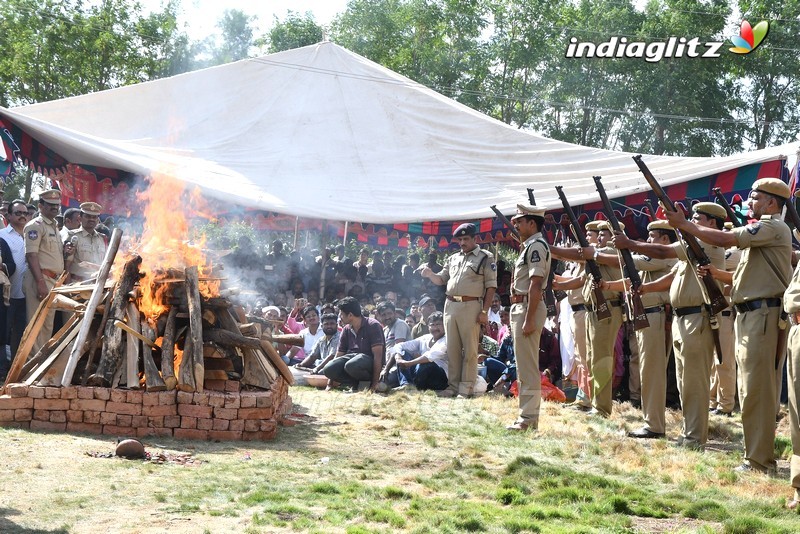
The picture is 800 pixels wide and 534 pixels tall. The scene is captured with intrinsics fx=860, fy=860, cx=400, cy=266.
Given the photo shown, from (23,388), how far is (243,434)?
1828mm

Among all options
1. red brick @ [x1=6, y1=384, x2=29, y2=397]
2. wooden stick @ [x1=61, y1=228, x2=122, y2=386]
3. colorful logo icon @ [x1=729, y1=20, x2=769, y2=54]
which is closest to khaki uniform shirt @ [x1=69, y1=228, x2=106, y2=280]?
wooden stick @ [x1=61, y1=228, x2=122, y2=386]

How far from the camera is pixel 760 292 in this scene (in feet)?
19.6

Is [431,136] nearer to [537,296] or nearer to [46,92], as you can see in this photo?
[537,296]

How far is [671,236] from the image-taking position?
28.0 ft

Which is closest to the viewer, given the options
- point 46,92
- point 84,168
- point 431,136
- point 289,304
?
point 84,168

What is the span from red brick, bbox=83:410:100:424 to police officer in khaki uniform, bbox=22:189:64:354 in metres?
3.12

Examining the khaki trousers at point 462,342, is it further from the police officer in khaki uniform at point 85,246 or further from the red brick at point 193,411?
the red brick at point 193,411

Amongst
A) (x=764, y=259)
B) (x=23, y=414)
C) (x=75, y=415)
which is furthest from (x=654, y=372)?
(x=23, y=414)

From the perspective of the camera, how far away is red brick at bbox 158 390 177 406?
703 cm

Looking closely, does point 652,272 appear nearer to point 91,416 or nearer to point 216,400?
point 216,400

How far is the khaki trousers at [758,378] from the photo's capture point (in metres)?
5.96

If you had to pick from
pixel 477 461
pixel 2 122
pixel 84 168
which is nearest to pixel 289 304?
pixel 84 168

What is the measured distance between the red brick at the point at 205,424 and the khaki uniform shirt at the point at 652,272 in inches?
168

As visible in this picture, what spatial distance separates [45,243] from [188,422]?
3.98 metres
